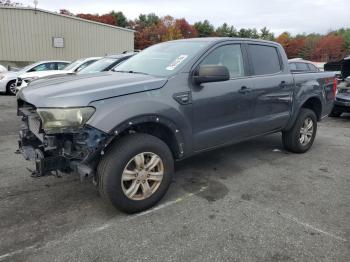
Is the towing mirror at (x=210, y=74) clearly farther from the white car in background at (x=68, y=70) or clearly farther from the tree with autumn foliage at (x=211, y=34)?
the tree with autumn foliage at (x=211, y=34)

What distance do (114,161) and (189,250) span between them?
1.01 m

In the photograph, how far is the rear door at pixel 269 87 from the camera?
4.51 metres

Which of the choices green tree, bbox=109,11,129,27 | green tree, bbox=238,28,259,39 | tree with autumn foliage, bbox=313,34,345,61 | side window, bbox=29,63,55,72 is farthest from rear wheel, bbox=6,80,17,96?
tree with autumn foliage, bbox=313,34,345,61

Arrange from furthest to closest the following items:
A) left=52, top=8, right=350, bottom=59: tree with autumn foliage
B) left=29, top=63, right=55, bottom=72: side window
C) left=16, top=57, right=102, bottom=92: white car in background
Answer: left=52, top=8, right=350, bottom=59: tree with autumn foliage, left=29, top=63, right=55, bottom=72: side window, left=16, top=57, right=102, bottom=92: white car in background

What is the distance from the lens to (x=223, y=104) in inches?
156

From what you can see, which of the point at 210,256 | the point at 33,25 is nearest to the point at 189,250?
the point at 210,256

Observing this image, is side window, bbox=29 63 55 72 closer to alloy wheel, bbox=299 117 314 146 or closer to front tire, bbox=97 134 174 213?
alloy wheel, bbox=299 117 314 146

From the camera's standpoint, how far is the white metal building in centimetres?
2136

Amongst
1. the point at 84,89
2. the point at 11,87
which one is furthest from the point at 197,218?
the point at 11,87

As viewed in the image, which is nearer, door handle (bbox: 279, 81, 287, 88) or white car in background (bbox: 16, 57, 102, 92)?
door handle (bbox: 279, 81, 287, 88)

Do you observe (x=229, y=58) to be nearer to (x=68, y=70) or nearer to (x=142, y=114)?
(x=142, y=114)

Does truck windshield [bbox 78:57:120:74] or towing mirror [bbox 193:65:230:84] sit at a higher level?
truck windshield [bbox 78:57:120:74]

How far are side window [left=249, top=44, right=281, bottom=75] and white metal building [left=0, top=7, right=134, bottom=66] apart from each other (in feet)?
68.2

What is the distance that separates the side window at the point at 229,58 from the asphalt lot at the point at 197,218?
1378 mm
